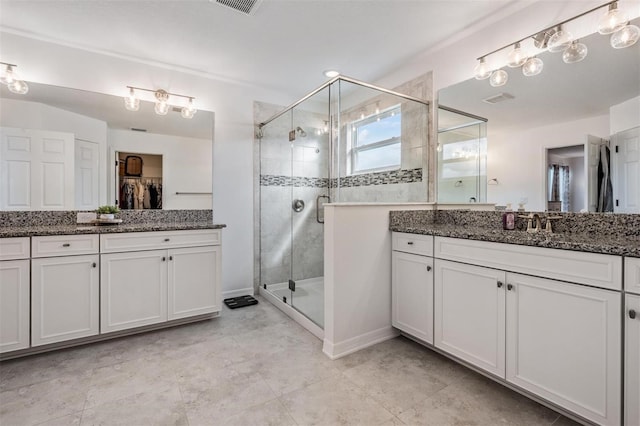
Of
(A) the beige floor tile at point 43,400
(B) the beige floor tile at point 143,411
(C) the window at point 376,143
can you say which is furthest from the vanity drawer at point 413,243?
(A) the beige floor tile at point 43,400

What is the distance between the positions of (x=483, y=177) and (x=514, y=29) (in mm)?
1066

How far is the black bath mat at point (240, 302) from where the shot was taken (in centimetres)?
299

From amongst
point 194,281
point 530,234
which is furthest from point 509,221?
point 194,281

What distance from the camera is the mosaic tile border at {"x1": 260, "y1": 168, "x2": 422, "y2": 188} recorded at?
2783 mm

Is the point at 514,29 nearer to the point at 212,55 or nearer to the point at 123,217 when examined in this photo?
the point at 212,55

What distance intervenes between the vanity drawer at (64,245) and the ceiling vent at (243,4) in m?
1.95

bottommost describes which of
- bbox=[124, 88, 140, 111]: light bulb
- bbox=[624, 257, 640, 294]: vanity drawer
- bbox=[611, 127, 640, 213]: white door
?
bbox=[624, 257, 640, 294]: vanity drawer

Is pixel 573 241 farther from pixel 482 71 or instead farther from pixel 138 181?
pixel 138 181

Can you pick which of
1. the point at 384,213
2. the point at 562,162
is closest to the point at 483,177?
the point at 562,162

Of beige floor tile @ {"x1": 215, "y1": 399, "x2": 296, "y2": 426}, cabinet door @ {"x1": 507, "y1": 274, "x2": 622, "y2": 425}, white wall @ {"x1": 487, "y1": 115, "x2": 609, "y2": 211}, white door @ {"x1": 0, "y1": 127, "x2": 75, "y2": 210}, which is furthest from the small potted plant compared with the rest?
white wall @ {"x1": 487, "y1": 115, "x2": 609, "y2": 211}

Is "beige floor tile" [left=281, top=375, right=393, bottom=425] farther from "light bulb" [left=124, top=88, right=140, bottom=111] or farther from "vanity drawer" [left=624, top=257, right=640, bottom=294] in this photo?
"light bulb" [left=124, top=88, right=140, bottom=111]

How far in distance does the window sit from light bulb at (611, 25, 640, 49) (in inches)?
62.4

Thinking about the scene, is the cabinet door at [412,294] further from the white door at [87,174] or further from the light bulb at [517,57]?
the white door at [87,174]

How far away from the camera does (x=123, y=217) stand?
267cm
